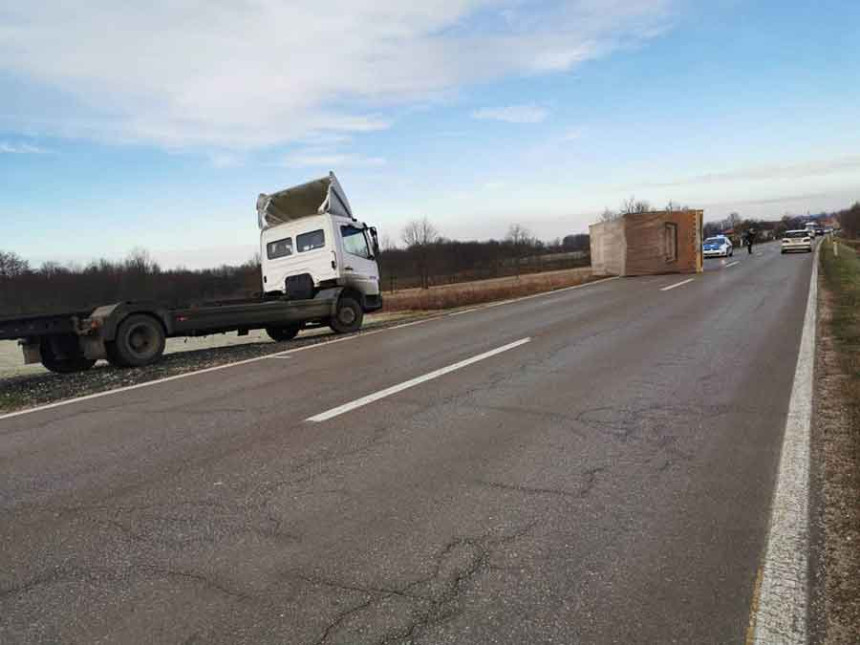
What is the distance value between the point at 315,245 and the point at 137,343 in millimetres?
5033

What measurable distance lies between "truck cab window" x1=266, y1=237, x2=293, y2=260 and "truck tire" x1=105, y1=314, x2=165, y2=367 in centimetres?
478

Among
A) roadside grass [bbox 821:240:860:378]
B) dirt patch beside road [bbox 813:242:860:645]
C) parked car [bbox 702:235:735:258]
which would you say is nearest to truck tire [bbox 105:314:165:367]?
dirt patch beside road [bbox 813:242:860:645]

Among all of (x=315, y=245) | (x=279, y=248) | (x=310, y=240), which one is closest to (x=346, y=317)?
(x=315, y=245)

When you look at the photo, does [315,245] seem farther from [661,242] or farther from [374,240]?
[661,242]

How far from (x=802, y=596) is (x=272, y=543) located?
2.56 metres

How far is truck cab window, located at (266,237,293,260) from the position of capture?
1458 cm

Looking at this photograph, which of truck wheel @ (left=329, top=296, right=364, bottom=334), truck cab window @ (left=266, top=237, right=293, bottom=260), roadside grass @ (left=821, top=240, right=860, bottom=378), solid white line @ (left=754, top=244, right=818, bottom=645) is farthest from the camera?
truck cab window @ (left=266, top=237, right=293, bottom=260)

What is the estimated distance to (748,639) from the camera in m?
2.41

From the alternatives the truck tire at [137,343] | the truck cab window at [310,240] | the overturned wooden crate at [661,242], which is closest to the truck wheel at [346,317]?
the truck cab window at [310,240]

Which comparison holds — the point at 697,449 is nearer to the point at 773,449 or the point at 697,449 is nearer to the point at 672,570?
the point at 773,449

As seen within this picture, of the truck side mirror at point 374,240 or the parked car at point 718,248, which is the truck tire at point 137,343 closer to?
the truck side mirror at point 374,240

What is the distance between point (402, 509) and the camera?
370 centimetres

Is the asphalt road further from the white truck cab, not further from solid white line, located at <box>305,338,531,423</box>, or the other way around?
the white truck cab

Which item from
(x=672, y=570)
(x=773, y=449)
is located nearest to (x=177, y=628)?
(x=672, y=570)
